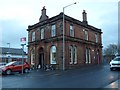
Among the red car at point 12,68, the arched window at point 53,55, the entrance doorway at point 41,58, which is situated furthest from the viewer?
the entrance doorway at point 41,58

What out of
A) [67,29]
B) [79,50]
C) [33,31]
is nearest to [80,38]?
[79,50]

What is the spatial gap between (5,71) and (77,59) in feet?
44.4

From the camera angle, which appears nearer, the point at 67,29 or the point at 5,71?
the point at 5,71

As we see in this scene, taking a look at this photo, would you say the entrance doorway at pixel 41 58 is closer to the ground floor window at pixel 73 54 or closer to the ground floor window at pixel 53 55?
the ground floor window at pixel 53 55

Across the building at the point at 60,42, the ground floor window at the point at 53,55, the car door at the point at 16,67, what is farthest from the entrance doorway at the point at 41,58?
the car door at the point at 16,67

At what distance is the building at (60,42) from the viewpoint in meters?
31.1

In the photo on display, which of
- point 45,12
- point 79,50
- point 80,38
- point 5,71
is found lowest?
point 5,71

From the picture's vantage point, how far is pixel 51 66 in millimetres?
30844

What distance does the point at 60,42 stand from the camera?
30.6m

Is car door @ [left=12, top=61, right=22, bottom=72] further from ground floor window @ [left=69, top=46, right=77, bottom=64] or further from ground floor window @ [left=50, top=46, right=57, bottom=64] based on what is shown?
ground floor window @ [left=69, top=46, right=77, bottom=64]

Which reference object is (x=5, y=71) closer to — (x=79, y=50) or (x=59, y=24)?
(x=59, y=24)

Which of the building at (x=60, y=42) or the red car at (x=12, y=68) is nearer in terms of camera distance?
the red car at (x=12, y=68)

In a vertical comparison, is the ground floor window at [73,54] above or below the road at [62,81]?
above

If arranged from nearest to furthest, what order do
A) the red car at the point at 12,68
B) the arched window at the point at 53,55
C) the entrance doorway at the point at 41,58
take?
1. the red car at the point at 12,68
2. the arched window at the point at 53,55
3. the entrance doorway at the point at 41,58
